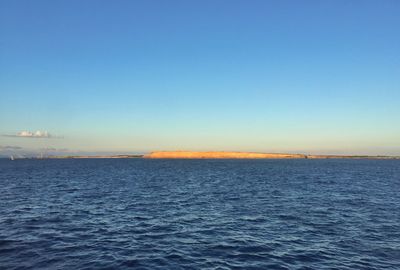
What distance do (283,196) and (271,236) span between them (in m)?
24.2

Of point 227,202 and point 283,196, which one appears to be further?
point 283,196

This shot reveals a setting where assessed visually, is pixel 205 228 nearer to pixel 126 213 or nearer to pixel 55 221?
pixel 126 213

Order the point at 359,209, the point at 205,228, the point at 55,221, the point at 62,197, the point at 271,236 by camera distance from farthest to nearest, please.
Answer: the point at 62,197 < the point at 359,209 < the point at 55,221 < the point at 205,228 < the point at 271,236

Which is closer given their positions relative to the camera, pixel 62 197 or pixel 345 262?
pixel 345 262

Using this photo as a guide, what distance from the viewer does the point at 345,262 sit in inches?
832

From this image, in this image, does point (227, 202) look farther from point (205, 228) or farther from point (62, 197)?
point (62, 197)

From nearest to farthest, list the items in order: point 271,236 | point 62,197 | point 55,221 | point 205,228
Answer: point 271,236 < point 205,228 < point 55,221 < point 62,197

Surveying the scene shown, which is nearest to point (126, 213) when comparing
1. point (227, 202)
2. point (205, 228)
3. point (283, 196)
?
point (205, 228)

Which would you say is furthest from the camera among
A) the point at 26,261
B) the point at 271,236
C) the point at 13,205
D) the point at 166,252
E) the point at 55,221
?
the point at 13,205

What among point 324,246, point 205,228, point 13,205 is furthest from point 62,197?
point 324,246

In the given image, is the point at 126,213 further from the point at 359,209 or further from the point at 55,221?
the point at 359,209

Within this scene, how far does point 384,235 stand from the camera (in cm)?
2742

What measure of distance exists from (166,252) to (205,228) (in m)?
7.16

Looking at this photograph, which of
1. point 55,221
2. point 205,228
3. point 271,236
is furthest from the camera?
point 55,221
